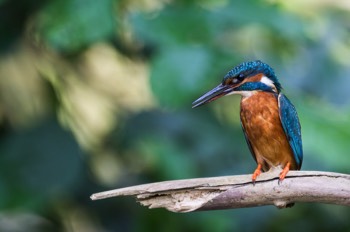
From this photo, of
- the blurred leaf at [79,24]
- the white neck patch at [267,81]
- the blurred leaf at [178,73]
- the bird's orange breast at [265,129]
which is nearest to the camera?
the white neck patch at [267,81]

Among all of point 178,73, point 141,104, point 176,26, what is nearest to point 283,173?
point 178,73

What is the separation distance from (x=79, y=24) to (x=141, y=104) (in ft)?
3.60

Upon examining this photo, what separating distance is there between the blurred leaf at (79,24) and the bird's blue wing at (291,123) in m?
1.01

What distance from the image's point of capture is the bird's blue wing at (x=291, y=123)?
2447 mm

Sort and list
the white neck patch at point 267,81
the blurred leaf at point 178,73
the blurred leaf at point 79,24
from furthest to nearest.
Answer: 1. the blurred leaf at point 79,24
2. the blurred leaf at point 178,73
3. the white neck patch at point 267,81

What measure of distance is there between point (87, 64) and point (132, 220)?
28.8 inches

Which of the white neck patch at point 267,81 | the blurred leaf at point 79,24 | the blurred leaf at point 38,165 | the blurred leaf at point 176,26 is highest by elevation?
the blurred leaf at point 79,24

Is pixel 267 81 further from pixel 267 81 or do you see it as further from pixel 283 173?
pixel 283 173

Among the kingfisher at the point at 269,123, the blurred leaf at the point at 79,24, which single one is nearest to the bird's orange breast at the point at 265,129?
the kingfisher at the point at 269,123

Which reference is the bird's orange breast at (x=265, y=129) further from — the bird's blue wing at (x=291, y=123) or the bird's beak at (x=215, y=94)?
the bird's beak at (x=215, y=94)

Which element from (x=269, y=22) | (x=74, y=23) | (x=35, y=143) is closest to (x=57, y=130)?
(x=35, y=143)

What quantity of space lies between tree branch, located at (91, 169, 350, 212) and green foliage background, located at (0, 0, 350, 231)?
0.88 m

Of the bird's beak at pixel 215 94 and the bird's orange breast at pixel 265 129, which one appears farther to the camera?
the bird's orange breast at pixel 265 129

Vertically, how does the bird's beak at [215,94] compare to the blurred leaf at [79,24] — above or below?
below
